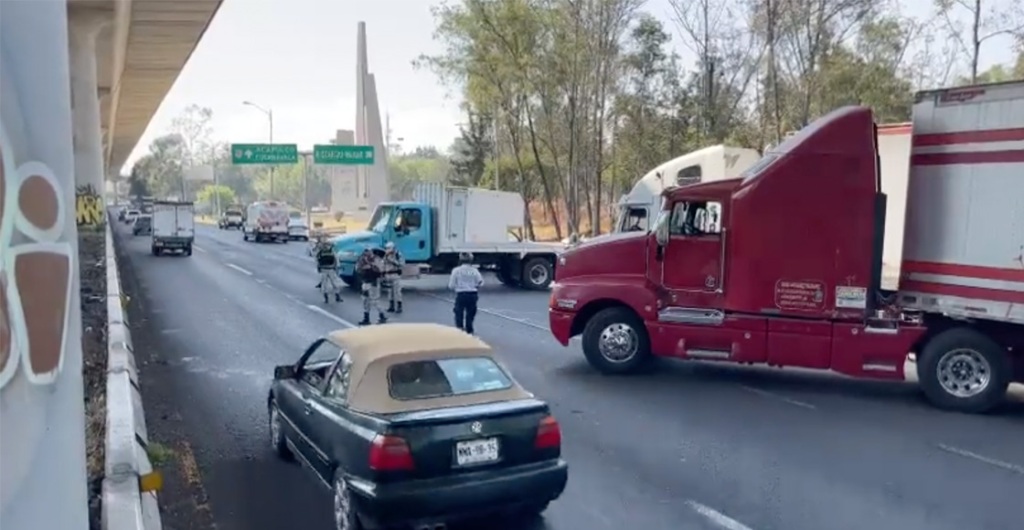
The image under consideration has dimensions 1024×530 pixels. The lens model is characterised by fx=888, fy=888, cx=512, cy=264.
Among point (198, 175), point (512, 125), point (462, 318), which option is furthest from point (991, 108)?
point (198, 175)

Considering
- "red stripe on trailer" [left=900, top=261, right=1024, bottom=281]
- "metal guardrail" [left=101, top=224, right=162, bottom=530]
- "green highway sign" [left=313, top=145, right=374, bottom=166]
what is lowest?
"metal guardrail" [left=101, top=224, right=162, bottom=530]

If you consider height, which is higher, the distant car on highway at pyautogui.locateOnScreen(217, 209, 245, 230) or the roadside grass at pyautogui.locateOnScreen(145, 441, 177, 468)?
the roadside grass at pyautogui.locateOnScreen(145, 441, 177, 468)

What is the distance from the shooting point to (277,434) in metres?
8.52

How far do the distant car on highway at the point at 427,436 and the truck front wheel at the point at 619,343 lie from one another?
582 centimetres

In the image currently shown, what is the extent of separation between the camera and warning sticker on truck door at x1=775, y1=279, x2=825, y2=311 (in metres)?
11.5

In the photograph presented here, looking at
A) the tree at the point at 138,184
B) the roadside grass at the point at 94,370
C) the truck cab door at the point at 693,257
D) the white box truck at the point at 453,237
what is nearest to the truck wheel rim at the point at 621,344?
the truck cab door at the point at 693,257

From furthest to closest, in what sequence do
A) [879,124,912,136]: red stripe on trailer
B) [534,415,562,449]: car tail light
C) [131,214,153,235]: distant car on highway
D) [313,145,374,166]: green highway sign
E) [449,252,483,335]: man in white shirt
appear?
[131,214,153,235]: distant car on highway → [313,145,374,166]: green highway sign → [449,252,483,335]: man in white shirt → [879,124,912,136]: red stripe on trailer → [534,415,562,449]: car tail light

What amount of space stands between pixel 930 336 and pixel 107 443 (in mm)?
9405

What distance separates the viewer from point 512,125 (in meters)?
43.6

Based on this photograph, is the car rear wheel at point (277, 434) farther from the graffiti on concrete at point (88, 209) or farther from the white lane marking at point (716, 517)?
the graffiti on concrete at point (88, 209)

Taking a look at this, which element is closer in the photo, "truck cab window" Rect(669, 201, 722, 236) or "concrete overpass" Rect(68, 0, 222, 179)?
"truck cab window" Rect(669, 201, 722, 236)

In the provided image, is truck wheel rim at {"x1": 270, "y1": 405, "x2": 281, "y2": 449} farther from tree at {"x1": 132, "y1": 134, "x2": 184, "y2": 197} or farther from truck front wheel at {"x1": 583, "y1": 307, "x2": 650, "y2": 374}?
tree at {"x1": 132, "y1": 134, "x2": 184, "y2": 197}

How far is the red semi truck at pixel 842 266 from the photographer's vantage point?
10484 millimetres

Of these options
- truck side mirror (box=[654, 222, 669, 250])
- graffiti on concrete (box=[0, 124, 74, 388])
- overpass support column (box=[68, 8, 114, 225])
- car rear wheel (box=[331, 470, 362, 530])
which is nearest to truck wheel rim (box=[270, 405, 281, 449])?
car rear wheel (box=[331, 470, 362, 530])
